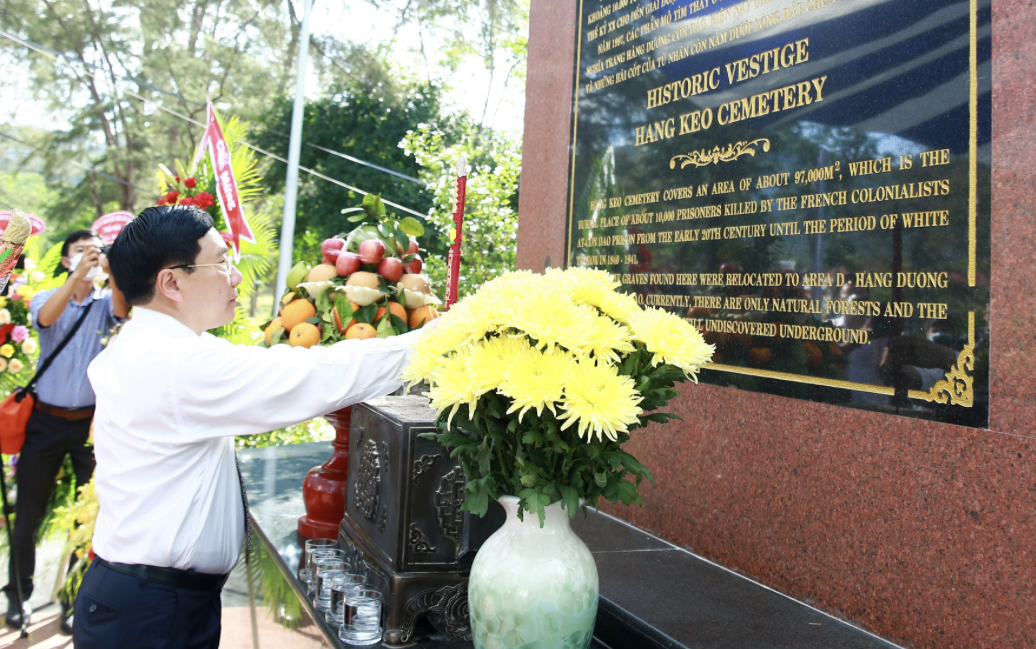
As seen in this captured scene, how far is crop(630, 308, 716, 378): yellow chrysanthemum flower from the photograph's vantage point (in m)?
1.45

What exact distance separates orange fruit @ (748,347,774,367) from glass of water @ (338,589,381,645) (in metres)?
1.39

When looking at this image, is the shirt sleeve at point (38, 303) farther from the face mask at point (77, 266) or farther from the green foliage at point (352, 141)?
the green foliage at point (352, 141)

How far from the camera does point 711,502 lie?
8.63 feet

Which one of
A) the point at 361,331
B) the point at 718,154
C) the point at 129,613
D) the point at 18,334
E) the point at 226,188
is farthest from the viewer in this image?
the point at 226,188

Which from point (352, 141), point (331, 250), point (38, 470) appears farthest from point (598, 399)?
point (352, 141)

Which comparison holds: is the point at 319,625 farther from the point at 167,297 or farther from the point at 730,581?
the point at 730,581

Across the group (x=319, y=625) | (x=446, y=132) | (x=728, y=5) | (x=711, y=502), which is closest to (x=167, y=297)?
(x=319, y=625)

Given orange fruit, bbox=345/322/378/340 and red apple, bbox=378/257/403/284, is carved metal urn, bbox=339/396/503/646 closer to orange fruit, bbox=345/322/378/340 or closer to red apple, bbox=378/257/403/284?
orange fruit, bbox=345/322/378/340

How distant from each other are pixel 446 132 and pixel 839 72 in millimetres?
13781

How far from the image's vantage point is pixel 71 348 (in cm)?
416

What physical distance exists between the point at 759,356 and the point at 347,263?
4.60ft

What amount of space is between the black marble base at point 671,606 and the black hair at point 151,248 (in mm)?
1058

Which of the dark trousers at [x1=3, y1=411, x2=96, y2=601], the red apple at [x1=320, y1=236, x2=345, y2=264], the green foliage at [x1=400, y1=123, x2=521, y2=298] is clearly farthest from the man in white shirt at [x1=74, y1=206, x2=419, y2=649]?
the green foliage at [x1=400, y1=123, x2=521, y2=298]

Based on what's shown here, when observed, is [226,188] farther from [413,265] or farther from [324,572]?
[324,572]
